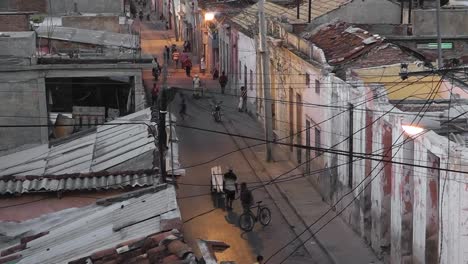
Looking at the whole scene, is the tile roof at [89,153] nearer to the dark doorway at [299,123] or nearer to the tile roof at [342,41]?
the tile roof at [342,41]

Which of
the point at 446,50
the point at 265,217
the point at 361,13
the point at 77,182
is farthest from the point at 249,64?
the point at 77,182

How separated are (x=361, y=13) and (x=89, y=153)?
17.1 metres

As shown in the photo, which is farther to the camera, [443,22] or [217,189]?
[443,22]

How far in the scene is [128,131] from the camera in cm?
2105

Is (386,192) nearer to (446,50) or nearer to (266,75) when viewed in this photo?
(446,50)

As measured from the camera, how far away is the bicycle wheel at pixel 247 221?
2309cm

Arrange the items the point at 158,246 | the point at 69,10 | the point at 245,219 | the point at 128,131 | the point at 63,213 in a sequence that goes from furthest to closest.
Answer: the point at 69,10, the point at 245,219, the point at 128,131, the point at 63,213, the point at 158,246

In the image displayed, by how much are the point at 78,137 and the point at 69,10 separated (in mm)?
16902

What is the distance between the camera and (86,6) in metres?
37.8

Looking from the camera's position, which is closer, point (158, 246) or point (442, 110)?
point (158, 246)

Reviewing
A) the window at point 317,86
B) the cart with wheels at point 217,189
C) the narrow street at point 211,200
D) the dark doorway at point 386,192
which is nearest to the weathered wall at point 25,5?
the narrow street at point 211,200

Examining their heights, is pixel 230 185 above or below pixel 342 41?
below

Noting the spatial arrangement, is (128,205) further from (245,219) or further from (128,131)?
(245,219)

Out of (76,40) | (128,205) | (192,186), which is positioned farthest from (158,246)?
(76,40)
